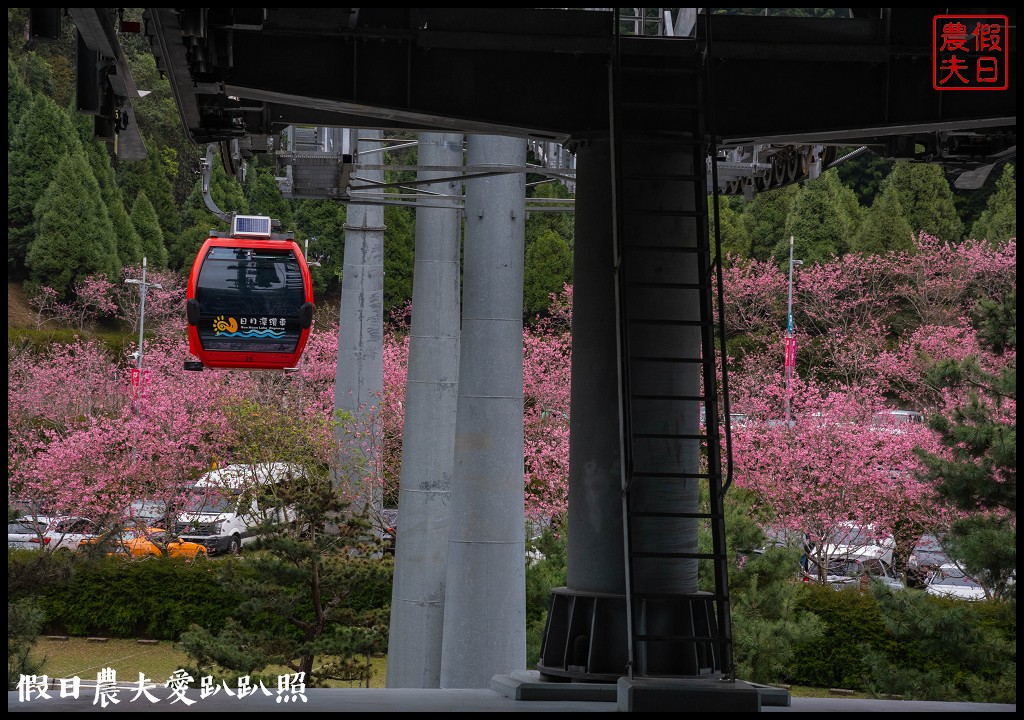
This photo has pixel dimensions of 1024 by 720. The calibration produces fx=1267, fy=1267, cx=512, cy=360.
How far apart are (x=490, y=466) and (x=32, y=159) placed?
49136 millimetres

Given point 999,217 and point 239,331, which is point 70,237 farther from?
point 239,331

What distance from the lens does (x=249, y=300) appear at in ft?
53.5

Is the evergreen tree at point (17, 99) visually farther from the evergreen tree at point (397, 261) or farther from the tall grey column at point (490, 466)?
the tall grey column at point (490, 466)

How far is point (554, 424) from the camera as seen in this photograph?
3238cm

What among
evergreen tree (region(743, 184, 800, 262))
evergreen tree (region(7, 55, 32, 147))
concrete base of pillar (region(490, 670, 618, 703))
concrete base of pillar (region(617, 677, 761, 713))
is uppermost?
evergreen tree (region(7, 55, 32, 147))

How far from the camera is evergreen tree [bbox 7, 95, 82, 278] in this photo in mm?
56156

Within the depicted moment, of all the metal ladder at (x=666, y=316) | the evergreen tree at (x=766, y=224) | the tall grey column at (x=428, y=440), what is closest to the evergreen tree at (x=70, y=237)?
Result: the evergreen tree at (x=766, y=224)

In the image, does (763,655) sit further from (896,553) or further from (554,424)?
(554,424)

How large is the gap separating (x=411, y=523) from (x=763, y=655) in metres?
5.00

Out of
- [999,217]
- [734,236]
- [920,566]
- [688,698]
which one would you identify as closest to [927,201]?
[999,217]

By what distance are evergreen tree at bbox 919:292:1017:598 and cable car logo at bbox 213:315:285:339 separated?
8097 mm

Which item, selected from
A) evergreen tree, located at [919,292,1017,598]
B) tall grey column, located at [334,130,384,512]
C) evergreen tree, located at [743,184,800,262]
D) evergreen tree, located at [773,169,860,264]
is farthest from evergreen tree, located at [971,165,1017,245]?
evergreen tree, located at [919,292,1017,598]

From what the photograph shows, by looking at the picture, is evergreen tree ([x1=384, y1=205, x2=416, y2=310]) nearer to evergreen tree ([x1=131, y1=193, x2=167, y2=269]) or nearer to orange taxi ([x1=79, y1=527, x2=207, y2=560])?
evergreen tree ([x1=131, y1=193, x2=167, y2=269])

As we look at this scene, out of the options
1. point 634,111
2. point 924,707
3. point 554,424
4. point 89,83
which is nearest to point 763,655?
point 924,707
